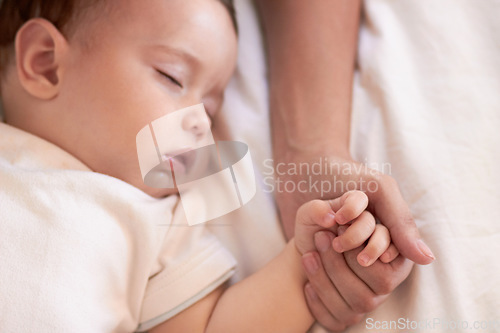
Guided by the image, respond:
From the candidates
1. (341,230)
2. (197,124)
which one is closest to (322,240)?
(341,230)

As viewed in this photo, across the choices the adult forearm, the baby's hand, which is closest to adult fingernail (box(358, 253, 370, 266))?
the baby's hand

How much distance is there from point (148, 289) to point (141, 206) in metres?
0.12

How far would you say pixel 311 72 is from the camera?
2.37 ft

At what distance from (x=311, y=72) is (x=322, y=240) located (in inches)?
12.0

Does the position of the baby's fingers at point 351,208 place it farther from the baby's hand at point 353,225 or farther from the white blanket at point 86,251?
the white blanket at point 86,251

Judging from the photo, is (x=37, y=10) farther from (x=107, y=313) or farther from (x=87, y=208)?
(x=107, y=313)

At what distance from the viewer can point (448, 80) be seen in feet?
2.26

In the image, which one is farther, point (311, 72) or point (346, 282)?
point (311, 72)

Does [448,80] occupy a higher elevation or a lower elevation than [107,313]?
higher

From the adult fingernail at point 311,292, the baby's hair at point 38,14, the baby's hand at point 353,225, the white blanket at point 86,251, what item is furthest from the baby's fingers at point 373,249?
the baby's hair at point 38,14

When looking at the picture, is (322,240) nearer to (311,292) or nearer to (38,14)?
(311,292)

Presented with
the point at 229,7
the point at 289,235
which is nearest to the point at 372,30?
the point at 229,7

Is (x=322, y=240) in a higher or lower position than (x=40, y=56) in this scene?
lower

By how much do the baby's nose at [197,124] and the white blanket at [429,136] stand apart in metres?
0.11
